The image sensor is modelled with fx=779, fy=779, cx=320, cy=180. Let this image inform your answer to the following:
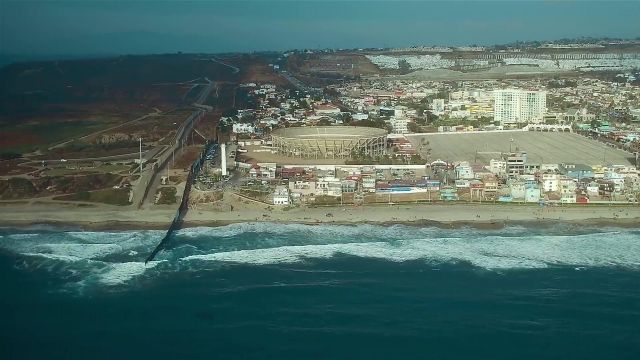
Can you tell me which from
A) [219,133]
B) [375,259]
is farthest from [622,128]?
[375,259]

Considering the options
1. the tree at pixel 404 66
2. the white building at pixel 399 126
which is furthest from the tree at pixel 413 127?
the tree at pixel 404 66

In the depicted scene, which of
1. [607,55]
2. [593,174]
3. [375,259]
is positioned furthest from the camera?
[607,55]

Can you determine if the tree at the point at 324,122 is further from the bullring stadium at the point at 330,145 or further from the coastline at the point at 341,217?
the coastline at the point at 341,217

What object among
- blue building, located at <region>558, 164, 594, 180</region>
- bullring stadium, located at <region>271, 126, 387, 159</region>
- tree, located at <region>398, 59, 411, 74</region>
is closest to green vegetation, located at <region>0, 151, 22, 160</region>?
bullring stadium, located at <region>271, 126, 387, 159</region>

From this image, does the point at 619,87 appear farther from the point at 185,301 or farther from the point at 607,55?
the point at 185,301

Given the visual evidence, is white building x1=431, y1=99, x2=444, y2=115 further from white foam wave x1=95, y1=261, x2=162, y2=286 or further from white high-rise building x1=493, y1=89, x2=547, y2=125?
white foam wave x1=95, y1=261, x2=162, y2=286

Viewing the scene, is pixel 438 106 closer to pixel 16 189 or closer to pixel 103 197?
pixel 103 197

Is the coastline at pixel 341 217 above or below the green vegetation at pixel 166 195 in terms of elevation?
below
